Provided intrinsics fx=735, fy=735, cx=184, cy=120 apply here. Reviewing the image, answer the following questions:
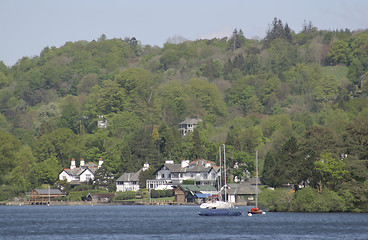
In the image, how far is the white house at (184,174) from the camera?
472 feet

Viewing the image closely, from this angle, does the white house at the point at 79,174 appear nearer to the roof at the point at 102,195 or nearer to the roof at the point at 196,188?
the roof at the point at 102,195

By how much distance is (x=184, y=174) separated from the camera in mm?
146375

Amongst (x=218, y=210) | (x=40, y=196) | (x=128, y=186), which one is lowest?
(x=218, y=210)

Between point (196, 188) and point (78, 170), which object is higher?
point (78, 170)

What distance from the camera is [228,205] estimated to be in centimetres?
10069

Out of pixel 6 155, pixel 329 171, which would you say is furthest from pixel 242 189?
pixel 6 155

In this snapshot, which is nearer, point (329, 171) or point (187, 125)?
point (329, 171)

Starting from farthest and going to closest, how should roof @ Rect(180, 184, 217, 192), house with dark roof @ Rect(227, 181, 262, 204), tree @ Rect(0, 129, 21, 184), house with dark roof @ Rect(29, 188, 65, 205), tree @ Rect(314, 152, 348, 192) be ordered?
tree @ Rect(0, 129, 21, 184)
house with dark roof @ Rect(29, 188, 65, 205)
roof @ Rect(180, 184, 217, 192)
house with dark roof @ Rect(227, 181, 262, 204)
tree @ Rect(314, 152, 348, 192)

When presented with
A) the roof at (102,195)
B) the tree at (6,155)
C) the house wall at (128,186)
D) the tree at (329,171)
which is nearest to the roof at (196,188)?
the house wall at (128,186)

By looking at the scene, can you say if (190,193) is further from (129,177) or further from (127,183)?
(129,177)

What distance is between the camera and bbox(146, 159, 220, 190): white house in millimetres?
143750

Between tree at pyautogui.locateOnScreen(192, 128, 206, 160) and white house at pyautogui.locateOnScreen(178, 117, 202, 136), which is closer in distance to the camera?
tree at pyautogui.locateOnScreen(192, 128, 206, 160)

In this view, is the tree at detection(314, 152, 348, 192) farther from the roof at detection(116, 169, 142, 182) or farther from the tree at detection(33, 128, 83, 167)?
the tree at detection(33, 128, 83, 167)

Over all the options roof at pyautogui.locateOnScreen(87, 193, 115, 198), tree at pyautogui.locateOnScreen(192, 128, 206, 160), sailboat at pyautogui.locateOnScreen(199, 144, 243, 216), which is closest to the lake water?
sailboat at pyautogui.locateOnScreen(199, 144, 243, 216)
